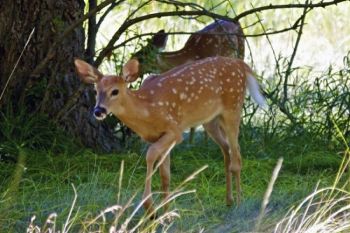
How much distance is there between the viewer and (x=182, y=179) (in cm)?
765

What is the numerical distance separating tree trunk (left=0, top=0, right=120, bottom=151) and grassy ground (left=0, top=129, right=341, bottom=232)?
0.37 meters

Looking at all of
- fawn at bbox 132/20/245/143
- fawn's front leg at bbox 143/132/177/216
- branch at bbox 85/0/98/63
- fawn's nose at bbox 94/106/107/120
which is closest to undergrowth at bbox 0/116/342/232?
fawn's front leg at bbox 143/132/177/216

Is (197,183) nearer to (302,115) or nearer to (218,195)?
(218,195)

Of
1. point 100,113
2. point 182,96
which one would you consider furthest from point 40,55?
point 100,113

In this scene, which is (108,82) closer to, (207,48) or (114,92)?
(114,92)

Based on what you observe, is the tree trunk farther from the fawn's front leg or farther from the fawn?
the fawn's front leg

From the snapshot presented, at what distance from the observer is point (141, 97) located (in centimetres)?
683

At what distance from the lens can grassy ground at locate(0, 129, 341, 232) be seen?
6164 mm

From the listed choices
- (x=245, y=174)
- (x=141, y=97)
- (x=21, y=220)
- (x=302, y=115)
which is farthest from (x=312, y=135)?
(x=21, y=220)

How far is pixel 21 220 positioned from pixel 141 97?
3.65 feet

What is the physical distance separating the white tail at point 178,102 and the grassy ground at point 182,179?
0.26 meters

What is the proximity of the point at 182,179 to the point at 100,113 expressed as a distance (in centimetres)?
146

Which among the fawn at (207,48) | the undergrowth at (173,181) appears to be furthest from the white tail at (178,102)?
the fawn at (207,48)

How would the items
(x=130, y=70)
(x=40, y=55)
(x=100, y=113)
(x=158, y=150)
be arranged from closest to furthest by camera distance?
(x=100, y=113) → (x=158, y=150) → (x=130, y=70) → (x=40, y=55)
